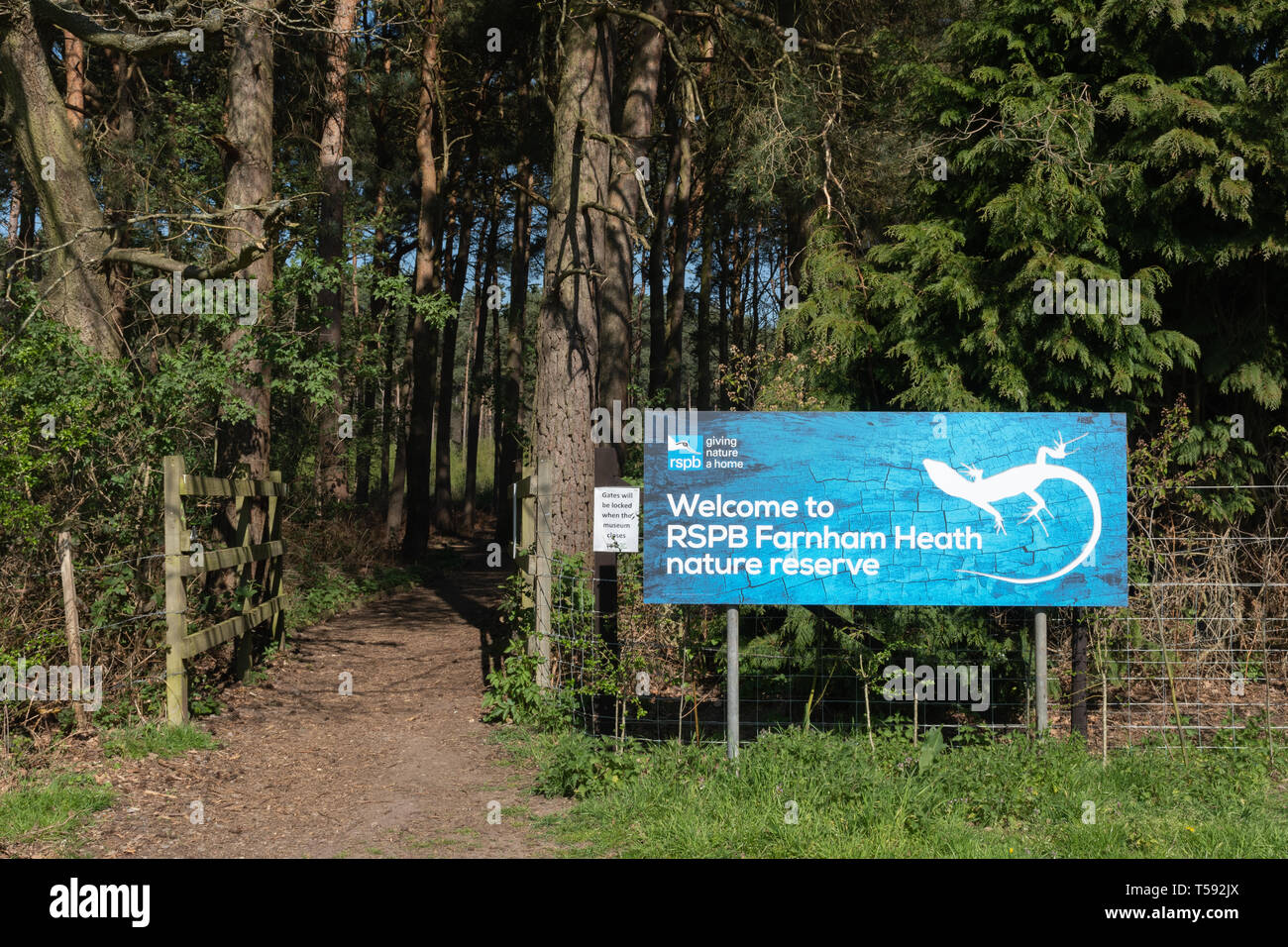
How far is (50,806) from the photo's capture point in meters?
6.02

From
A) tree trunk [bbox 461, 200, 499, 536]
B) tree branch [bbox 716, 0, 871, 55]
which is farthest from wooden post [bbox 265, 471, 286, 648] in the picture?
tree trunk [bbox 461, 200, 499, 536]

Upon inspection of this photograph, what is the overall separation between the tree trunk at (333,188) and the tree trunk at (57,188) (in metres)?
5.48

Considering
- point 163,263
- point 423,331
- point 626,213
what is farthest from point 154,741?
point 423,331

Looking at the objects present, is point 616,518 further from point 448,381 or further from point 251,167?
point 448,381

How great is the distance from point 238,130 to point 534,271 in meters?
24.8

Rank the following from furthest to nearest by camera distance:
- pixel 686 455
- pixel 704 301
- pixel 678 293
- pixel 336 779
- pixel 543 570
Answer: pixel 704 301, pixel 678 293, pixel 543 570, pixel 336 779, pixel 686 455

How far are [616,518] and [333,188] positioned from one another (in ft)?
37.2

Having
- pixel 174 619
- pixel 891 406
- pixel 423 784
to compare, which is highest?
pixel 891 406

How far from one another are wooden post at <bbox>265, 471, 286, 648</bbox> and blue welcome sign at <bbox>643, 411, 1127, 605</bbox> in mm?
6306

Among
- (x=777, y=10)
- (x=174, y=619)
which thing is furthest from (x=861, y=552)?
(x=777, y=10)

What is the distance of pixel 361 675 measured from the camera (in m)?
11.0

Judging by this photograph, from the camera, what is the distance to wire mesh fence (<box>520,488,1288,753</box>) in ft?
23.6
